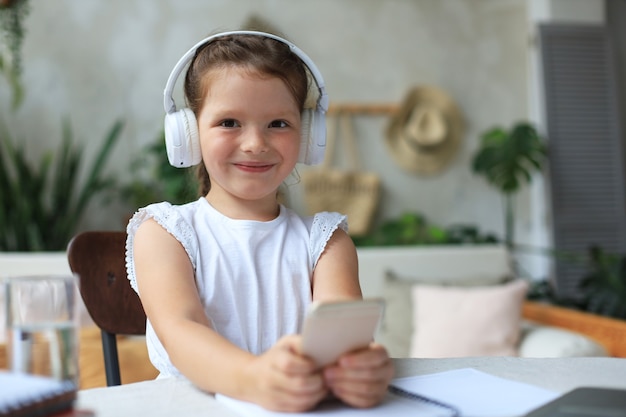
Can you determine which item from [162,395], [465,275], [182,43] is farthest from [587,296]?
[162,395]

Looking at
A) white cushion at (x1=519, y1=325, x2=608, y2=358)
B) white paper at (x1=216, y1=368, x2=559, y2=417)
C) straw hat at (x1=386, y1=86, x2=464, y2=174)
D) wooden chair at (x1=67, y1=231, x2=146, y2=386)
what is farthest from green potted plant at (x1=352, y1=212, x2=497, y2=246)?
white paper at (x1=216, y1=368, x2=559, y2=417)

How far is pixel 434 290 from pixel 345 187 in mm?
1643

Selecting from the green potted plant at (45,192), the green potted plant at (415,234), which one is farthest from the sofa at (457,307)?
the green potted plant at (45,192)

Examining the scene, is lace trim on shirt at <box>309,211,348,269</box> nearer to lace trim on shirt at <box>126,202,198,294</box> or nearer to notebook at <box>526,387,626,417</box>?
lace trim on shirt at <box>126,202,198,294</box>

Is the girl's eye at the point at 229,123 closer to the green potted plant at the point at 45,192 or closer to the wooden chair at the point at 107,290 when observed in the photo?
the wooden chair at the point at 107,290

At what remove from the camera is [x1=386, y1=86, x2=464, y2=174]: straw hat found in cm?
460

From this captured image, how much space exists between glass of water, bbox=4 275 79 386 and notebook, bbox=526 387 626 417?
1.29 feet

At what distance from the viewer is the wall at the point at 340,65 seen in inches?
158

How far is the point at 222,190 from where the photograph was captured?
1.04 m

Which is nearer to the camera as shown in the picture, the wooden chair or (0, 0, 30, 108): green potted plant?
the wooden chair

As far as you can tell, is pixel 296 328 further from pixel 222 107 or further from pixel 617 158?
pixel 617 158

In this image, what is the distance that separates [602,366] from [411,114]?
153 inches

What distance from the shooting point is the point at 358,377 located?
25.6 inches

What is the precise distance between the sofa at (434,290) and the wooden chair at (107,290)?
0.97 meters
